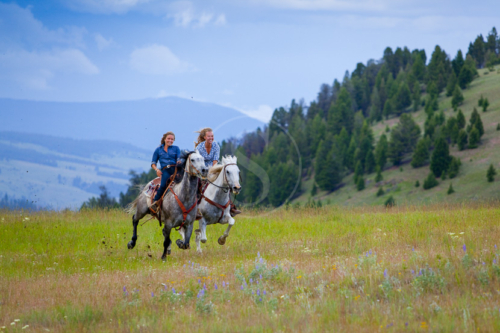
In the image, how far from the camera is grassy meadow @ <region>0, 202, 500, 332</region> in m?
6.49

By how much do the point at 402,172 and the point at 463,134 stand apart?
20.3 m

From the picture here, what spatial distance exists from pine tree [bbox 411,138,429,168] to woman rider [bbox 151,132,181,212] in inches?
5452

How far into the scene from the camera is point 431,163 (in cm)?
13438

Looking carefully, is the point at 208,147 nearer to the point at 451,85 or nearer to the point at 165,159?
the point at 165,159

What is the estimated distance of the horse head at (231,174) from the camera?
38.6 feet

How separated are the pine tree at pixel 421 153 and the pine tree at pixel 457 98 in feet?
99.2

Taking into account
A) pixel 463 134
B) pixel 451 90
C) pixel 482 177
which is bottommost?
pixel 482 177

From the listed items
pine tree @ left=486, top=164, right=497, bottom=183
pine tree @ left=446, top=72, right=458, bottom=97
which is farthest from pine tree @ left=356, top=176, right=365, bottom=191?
pine tree @ left=446, top=72, right=458, bottom=97

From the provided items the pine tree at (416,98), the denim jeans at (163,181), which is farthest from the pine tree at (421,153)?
the denim jeans at (163,181)

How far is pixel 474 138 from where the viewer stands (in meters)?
135

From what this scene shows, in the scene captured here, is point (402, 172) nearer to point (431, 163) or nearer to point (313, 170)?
point (431, 163)

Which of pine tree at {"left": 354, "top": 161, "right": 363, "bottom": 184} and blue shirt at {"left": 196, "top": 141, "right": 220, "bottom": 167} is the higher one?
blue shirt at {"left": 196, "top": 141, "right": 220, "bottom": 167}

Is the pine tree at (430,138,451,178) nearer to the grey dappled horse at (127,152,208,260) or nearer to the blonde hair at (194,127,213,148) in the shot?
the blonde hair at (194,127,213,148)

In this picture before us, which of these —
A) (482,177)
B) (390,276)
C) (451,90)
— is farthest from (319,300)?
(451,90)
